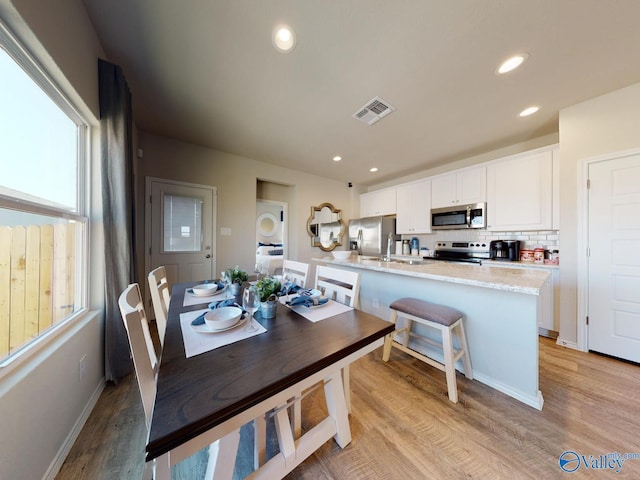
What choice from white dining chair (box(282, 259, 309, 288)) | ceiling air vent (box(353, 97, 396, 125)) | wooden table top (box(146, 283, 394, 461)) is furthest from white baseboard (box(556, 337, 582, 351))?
ceiling air vent (box(353, 97, 396, 125))

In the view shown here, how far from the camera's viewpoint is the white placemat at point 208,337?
0.83m

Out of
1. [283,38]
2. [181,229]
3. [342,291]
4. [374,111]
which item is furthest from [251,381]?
[181,229]

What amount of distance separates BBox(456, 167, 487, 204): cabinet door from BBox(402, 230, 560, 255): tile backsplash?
1.84ft

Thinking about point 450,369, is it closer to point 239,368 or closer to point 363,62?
point 239,368

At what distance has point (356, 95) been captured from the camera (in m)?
2.04

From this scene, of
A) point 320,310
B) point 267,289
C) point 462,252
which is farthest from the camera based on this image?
point 462,252

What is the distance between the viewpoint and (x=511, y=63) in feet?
5.45

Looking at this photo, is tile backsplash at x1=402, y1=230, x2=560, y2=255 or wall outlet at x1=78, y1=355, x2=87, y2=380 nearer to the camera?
wall outlet at x1=78, y1=355, x2=87, y2=380

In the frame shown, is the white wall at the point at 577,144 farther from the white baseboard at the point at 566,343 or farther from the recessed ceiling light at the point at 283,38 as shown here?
the recessed ceiling light at the point at 283,38

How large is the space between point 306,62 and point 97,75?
1.54 m

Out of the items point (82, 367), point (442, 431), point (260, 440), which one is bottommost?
point (442, 431)

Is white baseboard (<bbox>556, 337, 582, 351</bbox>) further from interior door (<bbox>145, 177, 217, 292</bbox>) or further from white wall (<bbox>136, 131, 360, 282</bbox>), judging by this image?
interior door (<bbox>145, 177, 217, 292</bbox>)

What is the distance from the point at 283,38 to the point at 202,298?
1887mm

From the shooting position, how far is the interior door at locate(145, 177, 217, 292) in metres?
2.85
